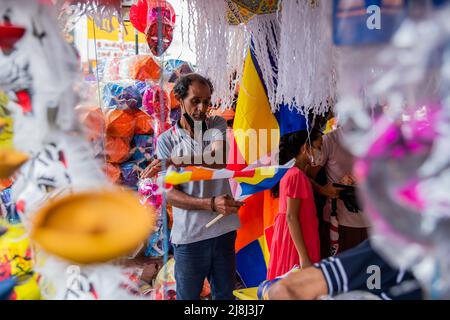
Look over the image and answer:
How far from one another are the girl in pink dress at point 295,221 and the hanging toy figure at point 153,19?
821 millimetres

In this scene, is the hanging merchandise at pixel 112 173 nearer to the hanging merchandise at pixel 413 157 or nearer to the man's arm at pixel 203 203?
the man's arm at pixel 203 203

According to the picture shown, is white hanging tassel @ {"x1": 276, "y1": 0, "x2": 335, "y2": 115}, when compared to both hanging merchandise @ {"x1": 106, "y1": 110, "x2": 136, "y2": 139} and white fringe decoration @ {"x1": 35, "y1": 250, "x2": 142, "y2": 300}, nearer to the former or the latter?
white fringe decoration @ {"x1": 35, "y1": 250, "x2": 142, "y2": 300}

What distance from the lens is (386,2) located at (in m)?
0.73

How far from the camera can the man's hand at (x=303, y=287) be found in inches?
40.0

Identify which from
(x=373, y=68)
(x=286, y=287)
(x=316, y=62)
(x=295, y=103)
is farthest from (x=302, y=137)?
(x=373, y=68)

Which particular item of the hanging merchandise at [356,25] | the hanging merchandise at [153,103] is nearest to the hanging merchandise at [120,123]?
the hanging merchandise at [153,103]

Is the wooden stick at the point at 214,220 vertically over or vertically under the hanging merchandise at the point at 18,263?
under

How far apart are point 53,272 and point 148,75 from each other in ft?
8.20

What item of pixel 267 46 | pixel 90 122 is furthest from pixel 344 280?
pixel 267 46

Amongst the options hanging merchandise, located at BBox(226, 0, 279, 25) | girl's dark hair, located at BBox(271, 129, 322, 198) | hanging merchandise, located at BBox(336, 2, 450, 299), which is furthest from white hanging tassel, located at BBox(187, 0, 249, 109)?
hanging merchandise, located at BBox(336, 2, 450, 299)

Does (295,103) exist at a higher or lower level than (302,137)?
higher

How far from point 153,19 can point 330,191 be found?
1150 millimetres

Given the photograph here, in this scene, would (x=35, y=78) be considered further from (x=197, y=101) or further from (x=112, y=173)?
(x=112, y=173)
